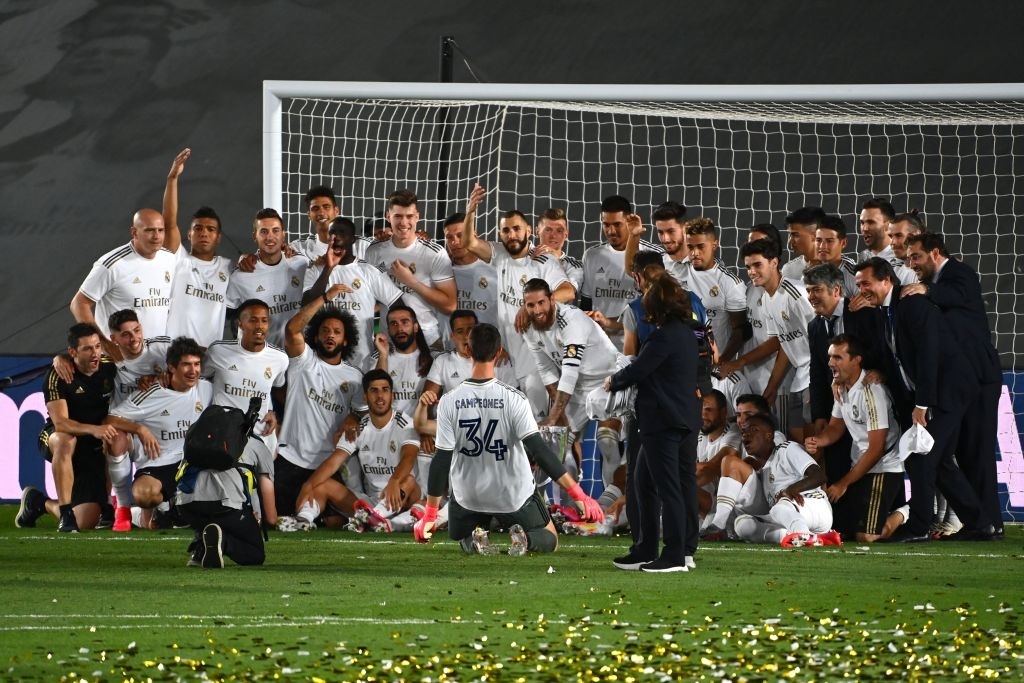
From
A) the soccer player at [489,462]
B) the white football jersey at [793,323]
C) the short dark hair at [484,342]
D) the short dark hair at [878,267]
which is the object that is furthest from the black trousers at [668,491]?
the white football jersey at [793,323]

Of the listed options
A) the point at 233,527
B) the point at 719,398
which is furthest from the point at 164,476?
the point at 719,398

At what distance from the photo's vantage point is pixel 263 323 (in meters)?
10.1

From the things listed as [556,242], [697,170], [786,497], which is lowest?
[786,497]

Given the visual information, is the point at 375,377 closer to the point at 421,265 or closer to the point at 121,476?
the point at 421,265

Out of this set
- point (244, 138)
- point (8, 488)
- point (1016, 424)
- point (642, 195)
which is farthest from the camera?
point (244, 138)

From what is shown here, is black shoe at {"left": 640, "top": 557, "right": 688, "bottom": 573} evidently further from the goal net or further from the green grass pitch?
the goal net

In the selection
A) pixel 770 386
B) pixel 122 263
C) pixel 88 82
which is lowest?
pixel 770 386

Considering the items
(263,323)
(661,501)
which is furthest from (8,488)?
(661,501)

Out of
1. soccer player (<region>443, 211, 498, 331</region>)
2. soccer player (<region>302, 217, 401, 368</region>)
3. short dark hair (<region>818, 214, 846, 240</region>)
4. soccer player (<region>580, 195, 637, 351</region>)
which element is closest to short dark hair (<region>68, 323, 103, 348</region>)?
soccer player (<region>302, 217, 401, 368</region>)

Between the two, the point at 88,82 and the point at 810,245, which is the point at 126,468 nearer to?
the point at 810,245

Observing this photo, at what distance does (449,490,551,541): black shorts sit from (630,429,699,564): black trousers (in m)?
0.90

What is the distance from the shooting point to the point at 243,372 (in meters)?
10.3

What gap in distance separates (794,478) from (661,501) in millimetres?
2197

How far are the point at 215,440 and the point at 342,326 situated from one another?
10.3 ft
